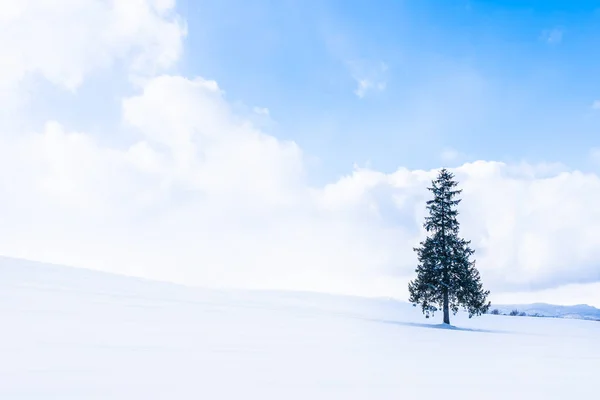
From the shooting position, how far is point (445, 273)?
32.8 metres

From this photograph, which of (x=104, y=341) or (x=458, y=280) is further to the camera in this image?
(x=458, y=280)

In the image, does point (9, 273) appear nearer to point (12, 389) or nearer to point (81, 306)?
point (81, 306)

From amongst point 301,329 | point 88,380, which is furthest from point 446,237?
point 88,380

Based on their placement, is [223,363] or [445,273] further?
[445,273]

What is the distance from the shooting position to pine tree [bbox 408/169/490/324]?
106ft

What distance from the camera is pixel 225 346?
12.2m

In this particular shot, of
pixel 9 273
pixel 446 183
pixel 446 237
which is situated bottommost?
pixel 9 273

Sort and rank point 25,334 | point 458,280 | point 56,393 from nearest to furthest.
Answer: point 56,393 < point 25,334 < point 458,280

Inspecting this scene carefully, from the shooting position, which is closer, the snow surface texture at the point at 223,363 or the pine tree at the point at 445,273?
the snow surface texture at the point at 223,363

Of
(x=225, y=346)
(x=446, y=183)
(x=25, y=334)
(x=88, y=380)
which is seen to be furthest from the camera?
(x=446, y=183)

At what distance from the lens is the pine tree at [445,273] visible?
3234cm

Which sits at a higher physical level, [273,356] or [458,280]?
[458,280]

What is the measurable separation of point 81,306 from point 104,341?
7293mm

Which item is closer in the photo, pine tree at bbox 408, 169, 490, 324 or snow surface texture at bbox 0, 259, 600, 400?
snow surface texture at bbox 0, 259, 600, 400
